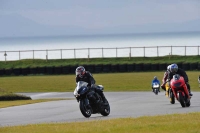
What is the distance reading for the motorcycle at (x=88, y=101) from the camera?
69.2 feet

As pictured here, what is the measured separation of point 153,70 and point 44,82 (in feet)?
40.1

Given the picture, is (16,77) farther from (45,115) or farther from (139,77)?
(45,115)

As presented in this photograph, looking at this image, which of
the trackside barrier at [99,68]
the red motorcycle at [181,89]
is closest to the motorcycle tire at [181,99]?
the red motorcycle at [181,89]

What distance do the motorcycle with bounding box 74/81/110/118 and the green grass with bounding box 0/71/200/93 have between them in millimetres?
23345

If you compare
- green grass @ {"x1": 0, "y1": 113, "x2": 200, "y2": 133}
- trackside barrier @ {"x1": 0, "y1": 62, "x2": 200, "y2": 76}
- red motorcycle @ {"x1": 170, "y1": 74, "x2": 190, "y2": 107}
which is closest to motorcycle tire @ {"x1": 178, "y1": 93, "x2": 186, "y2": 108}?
red motorcycle @ {"x1": 170, "y1": 74, "x2": 190, "y2": 107}

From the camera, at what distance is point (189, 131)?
565 inches

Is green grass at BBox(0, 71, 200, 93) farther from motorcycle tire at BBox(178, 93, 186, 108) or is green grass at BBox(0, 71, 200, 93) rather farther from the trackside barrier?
motorcycle tire at BBox(178, 93, 186, 108)

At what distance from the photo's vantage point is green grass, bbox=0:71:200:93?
48.9m

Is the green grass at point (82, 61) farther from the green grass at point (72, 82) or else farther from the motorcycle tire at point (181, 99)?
the motorcycle tire at point (181, 99)

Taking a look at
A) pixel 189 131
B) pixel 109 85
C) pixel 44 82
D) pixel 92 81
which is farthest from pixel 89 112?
pixel 44 82

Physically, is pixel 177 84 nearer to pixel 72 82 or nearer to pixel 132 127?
pixel 132 127

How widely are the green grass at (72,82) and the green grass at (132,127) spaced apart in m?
27.2

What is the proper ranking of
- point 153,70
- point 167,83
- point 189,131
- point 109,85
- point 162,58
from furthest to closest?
point 162,58 < point 153,70 < point 109,85 < point 167,83 < point 189,131

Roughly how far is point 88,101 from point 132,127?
5.71m
